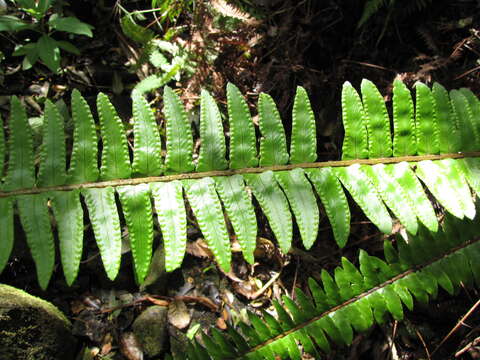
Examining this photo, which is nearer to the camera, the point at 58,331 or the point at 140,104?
the point at 140,104

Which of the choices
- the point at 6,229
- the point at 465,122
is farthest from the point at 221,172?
the point at 465,122

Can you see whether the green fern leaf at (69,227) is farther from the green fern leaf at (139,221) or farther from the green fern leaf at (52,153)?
the green fern leaf at (139,221)

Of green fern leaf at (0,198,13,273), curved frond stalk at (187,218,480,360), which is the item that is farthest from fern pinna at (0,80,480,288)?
curved frond stalk at (187,218,480,360)

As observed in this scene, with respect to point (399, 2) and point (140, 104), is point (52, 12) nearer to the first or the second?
point (140, 104)

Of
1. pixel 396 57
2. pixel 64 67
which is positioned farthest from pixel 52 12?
pixel 396 57

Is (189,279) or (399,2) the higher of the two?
(399,2)
